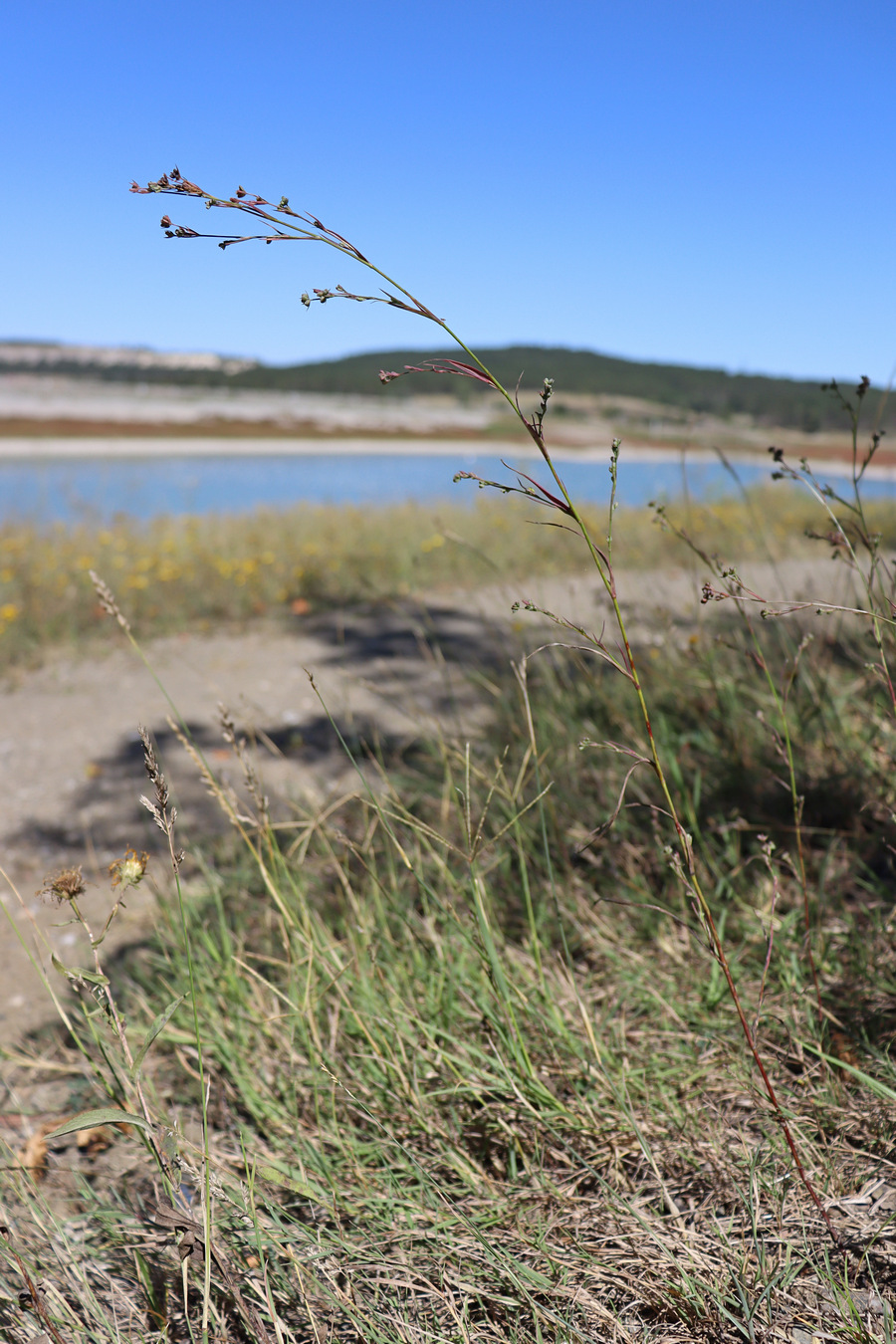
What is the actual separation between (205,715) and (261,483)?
1578 cm

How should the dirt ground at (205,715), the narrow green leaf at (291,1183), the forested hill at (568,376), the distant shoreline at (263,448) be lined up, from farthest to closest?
the forested hill at (568,376) → the distant shoreline at (263,448) → the dirt ground at (205,715) → the narrow green leaf at (291,1183)

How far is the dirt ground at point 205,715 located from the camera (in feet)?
7.84

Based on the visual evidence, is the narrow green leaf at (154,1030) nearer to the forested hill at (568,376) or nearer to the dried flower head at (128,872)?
the dried flower head at (128,872)

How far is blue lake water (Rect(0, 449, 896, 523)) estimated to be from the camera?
6680mm

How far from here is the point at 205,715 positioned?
3684 millimetres

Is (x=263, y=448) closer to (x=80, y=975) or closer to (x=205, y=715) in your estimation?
(x=205, y=715)

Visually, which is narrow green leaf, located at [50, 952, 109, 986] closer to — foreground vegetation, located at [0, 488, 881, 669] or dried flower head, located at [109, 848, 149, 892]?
dried flower head, located at [109, 848, 149, 892]

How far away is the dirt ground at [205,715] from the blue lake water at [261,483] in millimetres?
791

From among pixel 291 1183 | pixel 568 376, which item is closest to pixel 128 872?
pixel 291 1183

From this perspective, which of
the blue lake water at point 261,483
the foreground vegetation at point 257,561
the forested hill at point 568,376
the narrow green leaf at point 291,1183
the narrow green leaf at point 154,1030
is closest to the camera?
the narrow green leaf at point 154,1030

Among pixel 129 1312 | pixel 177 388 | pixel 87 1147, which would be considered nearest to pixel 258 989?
pixel 87 1147

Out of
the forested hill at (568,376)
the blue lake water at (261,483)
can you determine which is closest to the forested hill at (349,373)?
the forested hill at (568,376)

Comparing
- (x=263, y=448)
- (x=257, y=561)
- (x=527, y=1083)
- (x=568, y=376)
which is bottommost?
(x=527, y=1083)

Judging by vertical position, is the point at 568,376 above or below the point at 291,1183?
above
